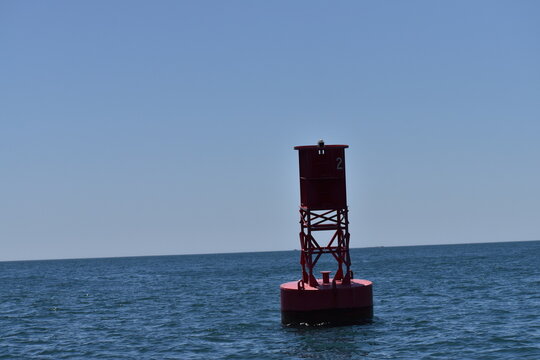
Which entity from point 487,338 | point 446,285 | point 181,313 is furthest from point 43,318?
point 446,285

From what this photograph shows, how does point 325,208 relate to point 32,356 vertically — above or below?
above

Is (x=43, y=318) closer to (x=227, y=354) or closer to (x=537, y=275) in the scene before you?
(x=227, y=354)

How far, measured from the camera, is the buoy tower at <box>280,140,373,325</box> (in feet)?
94.6

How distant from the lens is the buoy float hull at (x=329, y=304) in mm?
28781

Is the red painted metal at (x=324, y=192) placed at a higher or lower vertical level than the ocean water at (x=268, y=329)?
higher

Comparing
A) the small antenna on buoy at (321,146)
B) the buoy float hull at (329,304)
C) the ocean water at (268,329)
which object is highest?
the small antenna on buoy at (321,146)

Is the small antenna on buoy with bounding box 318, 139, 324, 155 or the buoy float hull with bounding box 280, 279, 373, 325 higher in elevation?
the small antenna on buoy with bounding box 318, 139, 324, 155

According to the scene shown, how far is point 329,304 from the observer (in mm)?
28766

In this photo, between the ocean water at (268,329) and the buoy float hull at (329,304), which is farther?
the buoy float hull at (329,304)

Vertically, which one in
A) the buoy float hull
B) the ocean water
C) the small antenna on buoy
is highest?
the small antenna on buoy

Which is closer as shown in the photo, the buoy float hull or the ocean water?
the ocean water

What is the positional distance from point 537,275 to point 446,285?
38.9 ft

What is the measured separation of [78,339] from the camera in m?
31.8

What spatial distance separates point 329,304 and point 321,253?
91.4 inches
